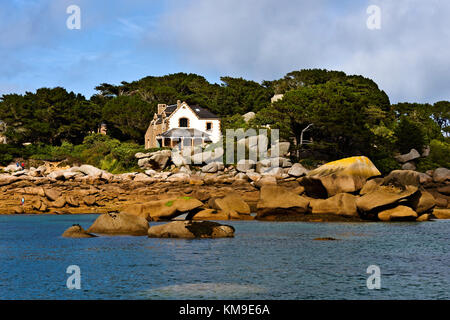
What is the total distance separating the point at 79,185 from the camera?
173 ft

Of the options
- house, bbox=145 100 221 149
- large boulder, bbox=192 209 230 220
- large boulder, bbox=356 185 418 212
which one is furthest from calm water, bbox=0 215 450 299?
house, bbox=145 100 221 149

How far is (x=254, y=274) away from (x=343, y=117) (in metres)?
41.7

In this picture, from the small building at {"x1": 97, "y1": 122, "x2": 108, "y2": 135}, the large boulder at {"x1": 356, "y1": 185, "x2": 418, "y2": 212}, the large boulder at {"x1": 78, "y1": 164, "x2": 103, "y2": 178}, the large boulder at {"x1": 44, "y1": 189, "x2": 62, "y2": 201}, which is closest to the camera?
the large boulder at {"x1": 356, "y1": 185, "x2": 418, "y2": 212}

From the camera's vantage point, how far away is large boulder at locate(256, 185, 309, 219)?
34.7 m

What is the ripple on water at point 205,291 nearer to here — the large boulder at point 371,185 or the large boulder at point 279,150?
the large boulder at point 371,185

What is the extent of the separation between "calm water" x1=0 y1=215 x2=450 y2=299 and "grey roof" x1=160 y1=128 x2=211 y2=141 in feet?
132

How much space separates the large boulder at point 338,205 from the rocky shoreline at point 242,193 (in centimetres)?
6

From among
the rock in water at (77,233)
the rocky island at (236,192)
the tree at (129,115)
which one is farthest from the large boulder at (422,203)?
the tree at (129,115)

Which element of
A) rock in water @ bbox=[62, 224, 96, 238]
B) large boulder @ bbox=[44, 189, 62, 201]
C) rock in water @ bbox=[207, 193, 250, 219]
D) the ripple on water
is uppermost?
large boulder @ bbox=[44, 189, 62, 201]

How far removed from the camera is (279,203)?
115ft

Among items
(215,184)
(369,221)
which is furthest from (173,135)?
(369,221)

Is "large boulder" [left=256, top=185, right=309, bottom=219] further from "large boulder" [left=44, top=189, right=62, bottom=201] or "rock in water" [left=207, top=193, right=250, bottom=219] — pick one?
"large boulder" [left=44, top=189, right=62, bottom=201]

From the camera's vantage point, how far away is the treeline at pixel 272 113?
196 ft

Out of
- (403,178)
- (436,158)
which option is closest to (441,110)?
(436,158)
